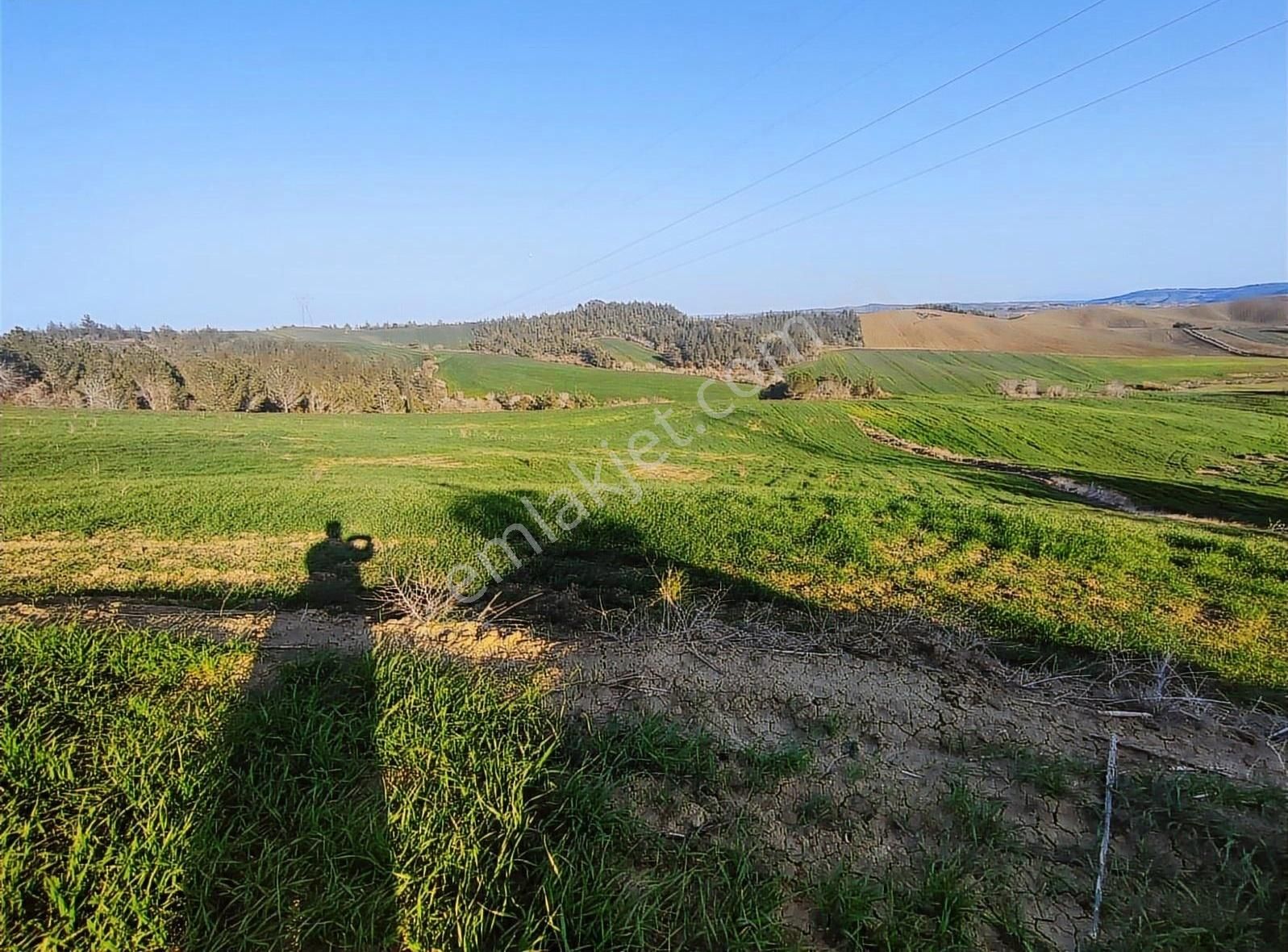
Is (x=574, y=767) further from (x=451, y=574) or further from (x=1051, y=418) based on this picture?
(x=1051, y=418)

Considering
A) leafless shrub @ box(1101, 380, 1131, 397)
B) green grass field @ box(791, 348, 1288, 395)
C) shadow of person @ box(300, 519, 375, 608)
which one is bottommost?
leafless shrub @ box(1101, 380, 1131, 397)

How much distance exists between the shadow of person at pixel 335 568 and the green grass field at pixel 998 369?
1274 inches

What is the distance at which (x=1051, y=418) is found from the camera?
92.3ft

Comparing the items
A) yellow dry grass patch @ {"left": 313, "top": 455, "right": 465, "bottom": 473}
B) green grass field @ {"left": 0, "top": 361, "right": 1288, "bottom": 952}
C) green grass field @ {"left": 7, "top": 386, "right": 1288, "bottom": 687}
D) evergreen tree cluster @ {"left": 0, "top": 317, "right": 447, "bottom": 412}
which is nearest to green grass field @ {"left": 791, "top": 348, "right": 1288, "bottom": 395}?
green grass field @ {"left": 7, "top": 386, "right": 1288, "bottom": 687}

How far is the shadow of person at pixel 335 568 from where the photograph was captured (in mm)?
8820

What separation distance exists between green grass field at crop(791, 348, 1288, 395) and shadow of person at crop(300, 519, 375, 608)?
32370 mm

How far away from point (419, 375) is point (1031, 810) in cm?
5086

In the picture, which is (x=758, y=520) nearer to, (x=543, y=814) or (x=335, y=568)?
(x=335, y=568)

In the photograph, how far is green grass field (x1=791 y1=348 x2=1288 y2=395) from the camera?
2655 centimetres

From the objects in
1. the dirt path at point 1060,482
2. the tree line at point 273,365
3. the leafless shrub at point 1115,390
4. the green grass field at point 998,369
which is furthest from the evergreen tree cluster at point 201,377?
the leafless shrub at point 1115,390

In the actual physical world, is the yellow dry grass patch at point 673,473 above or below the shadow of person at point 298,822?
below

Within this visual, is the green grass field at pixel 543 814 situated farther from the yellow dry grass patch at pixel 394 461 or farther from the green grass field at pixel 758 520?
the yellow dry grass patch at pixel 394 461

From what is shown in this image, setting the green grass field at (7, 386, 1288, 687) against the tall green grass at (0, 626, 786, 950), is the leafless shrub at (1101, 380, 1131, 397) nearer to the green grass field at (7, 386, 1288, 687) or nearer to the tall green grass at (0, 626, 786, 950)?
the green grass field at (7, 386, 1288, 687)

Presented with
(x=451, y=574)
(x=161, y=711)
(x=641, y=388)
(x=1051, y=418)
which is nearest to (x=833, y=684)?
(x=161, y=711)
